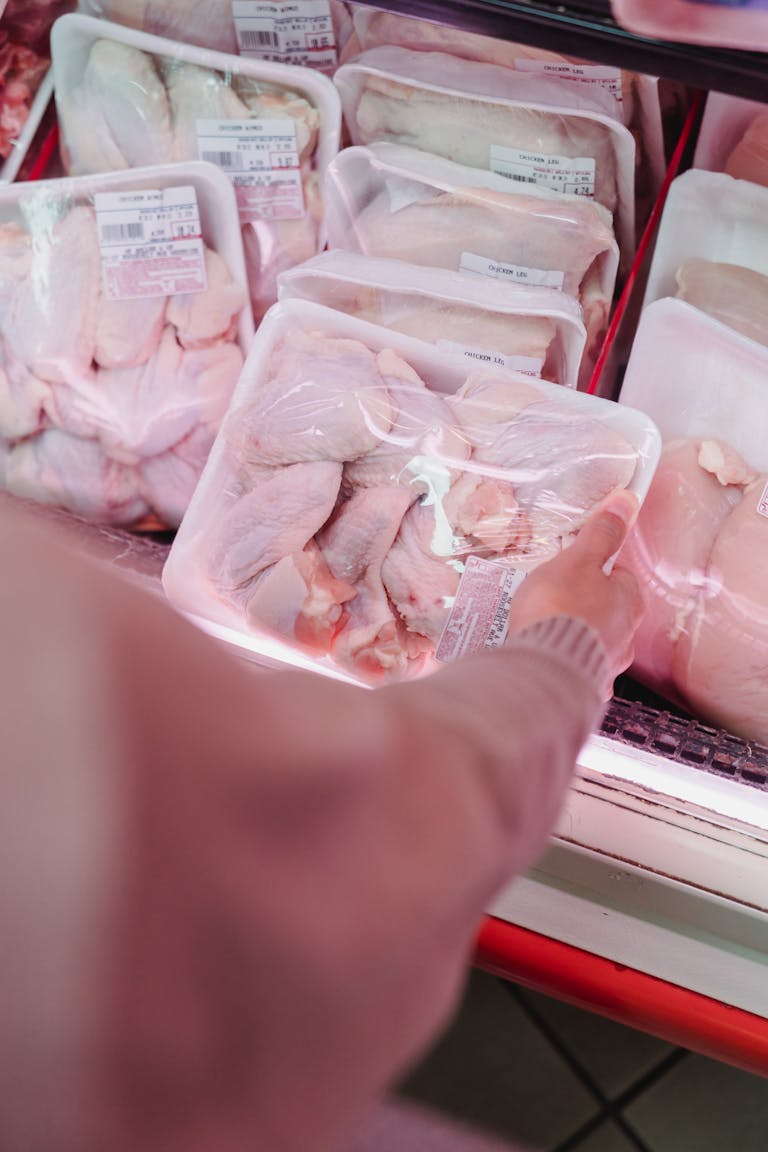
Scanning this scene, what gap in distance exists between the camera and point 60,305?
126cm

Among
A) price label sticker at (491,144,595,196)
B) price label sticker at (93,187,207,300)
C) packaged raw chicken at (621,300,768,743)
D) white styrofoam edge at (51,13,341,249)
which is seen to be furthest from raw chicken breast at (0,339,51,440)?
packaged raw chicken at (621,300,768,743)

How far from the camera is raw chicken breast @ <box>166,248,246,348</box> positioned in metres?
1.29

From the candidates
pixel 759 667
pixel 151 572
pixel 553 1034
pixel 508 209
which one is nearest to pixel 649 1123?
pixel 553 1034

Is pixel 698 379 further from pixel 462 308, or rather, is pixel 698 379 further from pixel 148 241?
pixel 148 241

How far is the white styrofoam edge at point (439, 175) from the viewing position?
124cm

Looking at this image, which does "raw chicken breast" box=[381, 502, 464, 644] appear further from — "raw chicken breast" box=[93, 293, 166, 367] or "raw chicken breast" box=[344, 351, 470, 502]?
"raw chicken breast" box=[93, 293, 166, 367]

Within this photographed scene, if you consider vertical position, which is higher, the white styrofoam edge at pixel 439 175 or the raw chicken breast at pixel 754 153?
the raw chicken breast at pixel 754 153

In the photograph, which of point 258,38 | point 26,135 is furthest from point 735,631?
point 26,135

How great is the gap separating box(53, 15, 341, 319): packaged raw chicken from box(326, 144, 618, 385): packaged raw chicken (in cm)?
10

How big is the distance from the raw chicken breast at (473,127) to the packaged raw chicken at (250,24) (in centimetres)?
14

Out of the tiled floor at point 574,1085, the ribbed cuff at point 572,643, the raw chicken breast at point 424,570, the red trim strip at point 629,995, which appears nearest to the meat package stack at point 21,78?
the raw chicken breast at point 424,570

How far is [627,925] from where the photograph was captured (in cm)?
111

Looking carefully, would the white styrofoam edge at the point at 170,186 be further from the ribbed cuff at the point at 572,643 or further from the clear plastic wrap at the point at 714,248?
the ribbed cuff at the point at 572,643

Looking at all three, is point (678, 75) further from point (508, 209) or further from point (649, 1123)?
point (649, 1123)
